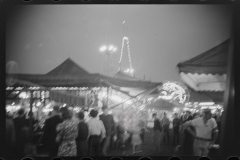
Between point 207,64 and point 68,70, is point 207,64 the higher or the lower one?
the higher one

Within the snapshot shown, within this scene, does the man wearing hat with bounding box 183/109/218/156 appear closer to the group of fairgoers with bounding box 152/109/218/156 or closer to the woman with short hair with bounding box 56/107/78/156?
the group of fairgoers with bounding box 152/109/218/156

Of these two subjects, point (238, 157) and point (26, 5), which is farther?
point (26, 5)

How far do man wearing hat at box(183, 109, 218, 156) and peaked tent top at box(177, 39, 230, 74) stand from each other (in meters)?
1.12

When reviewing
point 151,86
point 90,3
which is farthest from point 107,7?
point 151,86

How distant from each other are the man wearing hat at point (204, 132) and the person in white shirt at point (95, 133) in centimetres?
232

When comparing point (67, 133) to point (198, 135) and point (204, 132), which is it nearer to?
point (198, 135)

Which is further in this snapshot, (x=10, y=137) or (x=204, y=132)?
(x=10, y=137)

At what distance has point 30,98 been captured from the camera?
Result: 21.3 ft

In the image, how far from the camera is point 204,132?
18.4 ft

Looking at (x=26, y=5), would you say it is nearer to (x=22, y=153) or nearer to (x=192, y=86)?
(x=22, y=153)

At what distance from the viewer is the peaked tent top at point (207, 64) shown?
4.95 meters

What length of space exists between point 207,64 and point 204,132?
1.71 m

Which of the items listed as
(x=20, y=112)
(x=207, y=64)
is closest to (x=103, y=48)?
(x=20, y=112)

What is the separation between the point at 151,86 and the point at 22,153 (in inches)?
151
